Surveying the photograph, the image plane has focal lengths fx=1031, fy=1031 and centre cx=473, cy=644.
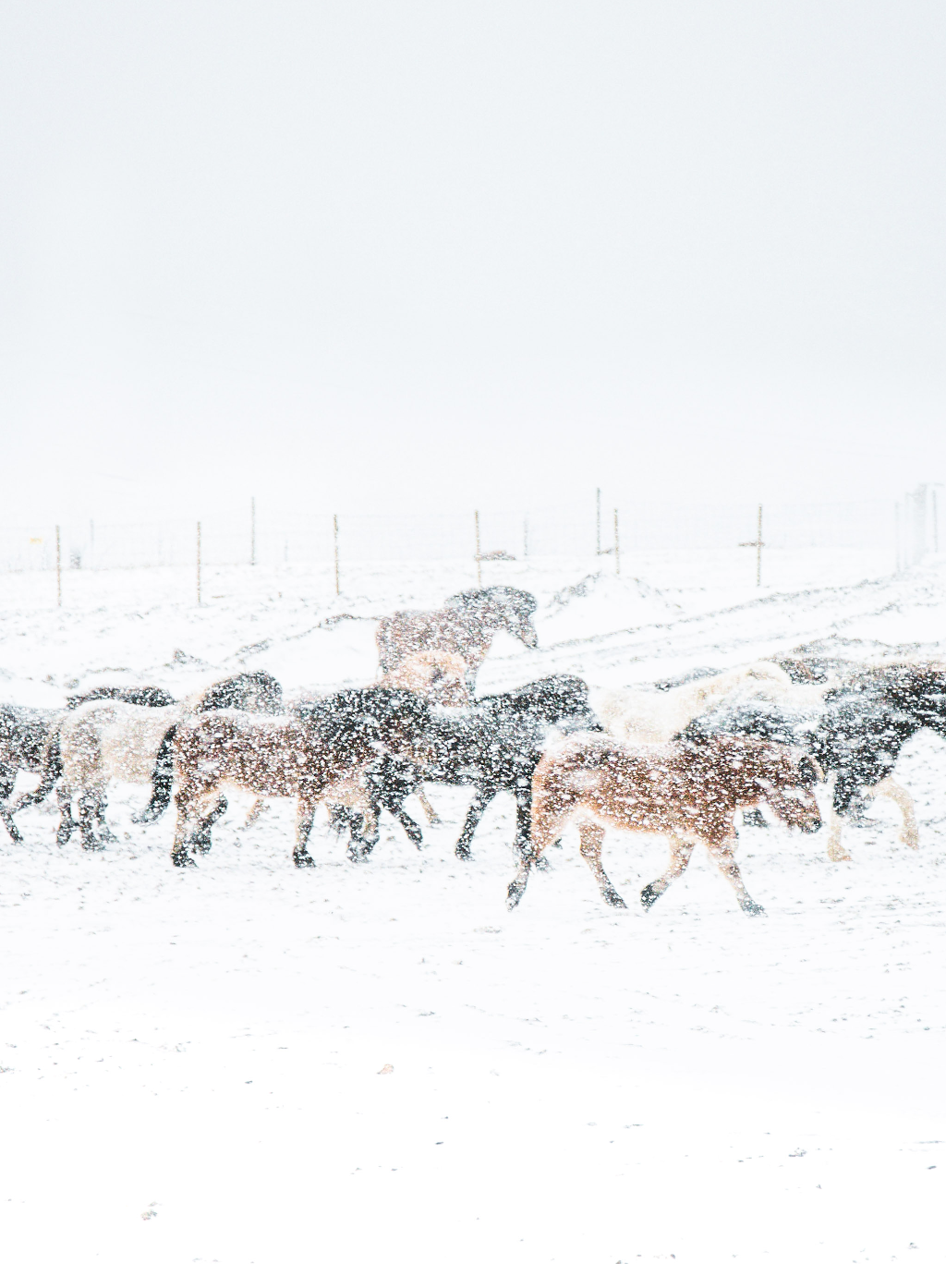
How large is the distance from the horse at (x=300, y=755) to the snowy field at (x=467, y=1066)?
0.31 meters

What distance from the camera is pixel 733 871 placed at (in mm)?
5469

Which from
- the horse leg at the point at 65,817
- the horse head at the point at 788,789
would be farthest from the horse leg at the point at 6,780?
the horse head at the point at 788,789

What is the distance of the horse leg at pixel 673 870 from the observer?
221 inches

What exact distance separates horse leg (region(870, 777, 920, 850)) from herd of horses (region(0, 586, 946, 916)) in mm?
10

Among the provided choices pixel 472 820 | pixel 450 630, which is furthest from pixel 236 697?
pixel 450 630

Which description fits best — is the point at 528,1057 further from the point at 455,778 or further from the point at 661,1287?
the point at 455,778

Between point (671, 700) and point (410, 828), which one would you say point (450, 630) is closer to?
point (671, 700)

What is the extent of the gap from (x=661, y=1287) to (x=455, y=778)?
16.3 feet

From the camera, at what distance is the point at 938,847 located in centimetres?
685

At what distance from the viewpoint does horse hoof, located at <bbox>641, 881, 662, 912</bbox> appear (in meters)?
5.64

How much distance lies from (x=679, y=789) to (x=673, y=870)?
532 mm

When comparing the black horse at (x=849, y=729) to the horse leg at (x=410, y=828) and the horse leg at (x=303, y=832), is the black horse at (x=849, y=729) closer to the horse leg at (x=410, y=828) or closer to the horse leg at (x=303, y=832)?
the horse leg at (x=410, y=828)

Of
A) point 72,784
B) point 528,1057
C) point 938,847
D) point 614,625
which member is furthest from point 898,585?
point 528,1057

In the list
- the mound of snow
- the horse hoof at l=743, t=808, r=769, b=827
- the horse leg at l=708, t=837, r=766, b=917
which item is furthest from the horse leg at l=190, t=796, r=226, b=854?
the mound of snow
